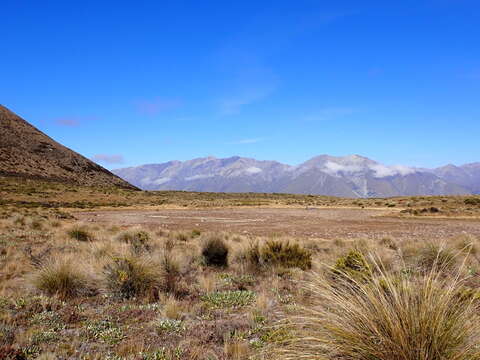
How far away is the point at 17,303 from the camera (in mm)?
6219

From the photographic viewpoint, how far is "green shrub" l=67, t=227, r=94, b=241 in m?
15.6

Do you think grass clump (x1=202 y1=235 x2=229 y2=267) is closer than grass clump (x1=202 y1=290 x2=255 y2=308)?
No

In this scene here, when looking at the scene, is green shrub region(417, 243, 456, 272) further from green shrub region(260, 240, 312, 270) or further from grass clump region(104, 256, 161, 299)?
grass clump region(104, 256, 161, 299)

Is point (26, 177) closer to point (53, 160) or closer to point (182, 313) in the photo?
point (53, 160)

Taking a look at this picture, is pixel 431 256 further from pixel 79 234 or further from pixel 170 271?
pixel 79 234

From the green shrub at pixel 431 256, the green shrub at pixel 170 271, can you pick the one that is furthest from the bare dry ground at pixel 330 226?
the green shrub at pixel 170 271

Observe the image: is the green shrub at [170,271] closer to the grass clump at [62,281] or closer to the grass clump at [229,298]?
the grass clump at [229,298]

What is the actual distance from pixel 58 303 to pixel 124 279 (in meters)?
1.29

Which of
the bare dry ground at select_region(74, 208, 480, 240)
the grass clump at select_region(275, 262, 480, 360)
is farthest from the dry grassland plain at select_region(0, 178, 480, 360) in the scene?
the bare dry ground at select_region(74, 208, 480, 240)

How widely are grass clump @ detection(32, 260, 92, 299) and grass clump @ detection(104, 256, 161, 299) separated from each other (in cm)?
53

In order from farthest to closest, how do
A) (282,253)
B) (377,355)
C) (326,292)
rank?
1. (282,253)
2. (326,292)
3. (377,355)

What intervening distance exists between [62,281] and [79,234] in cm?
935

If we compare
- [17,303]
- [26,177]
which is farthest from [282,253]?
[26,177]

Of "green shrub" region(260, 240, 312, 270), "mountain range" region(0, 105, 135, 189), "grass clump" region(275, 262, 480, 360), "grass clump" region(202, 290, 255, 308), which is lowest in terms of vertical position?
"grass clump" region(202, 290, 255, 308)
